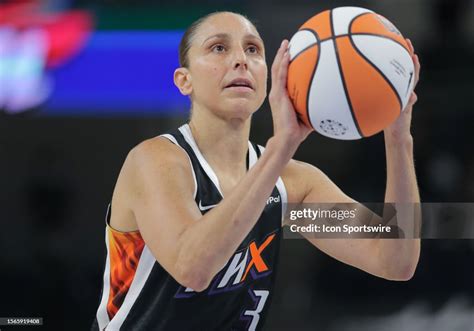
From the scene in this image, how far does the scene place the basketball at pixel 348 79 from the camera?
179 centimetres

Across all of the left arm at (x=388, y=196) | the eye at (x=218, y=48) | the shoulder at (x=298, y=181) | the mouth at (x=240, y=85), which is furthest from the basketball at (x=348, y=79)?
the shoulder at (x=298, y=181)

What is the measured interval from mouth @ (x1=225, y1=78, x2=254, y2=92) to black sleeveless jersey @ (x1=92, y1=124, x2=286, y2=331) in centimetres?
29

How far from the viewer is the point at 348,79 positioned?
1.83 metres

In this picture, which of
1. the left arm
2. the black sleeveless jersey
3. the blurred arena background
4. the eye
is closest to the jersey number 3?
the black sleeveless jersey

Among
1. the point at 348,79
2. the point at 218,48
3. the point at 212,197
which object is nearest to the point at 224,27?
the point at 218,48

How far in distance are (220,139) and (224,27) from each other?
43cm

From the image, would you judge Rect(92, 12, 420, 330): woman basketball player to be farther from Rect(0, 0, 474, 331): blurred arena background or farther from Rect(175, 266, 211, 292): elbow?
Rect(0, 0, 474, 331): blurred arena background

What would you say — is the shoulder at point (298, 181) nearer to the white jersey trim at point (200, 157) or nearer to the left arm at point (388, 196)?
the left arm at point (388, 196)

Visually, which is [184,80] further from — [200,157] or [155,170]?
[155,170]

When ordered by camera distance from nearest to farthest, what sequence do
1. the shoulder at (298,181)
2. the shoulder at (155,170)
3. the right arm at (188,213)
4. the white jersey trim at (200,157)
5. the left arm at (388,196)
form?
the right arm at (188,213) < the shoulder at (155,170) < the left arm at (388,196) < the white jersey trim at (200,157) < the shoulder at (298,181)

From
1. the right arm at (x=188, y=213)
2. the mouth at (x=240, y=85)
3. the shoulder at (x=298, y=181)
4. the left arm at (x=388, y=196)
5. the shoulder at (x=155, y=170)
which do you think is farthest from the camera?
the shoulder at (x=298, y=181)

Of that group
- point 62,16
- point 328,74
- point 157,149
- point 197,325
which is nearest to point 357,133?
point 328,74

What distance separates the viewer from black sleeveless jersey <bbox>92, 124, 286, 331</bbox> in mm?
2342

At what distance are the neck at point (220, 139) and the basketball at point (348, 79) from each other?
603 millimetres
